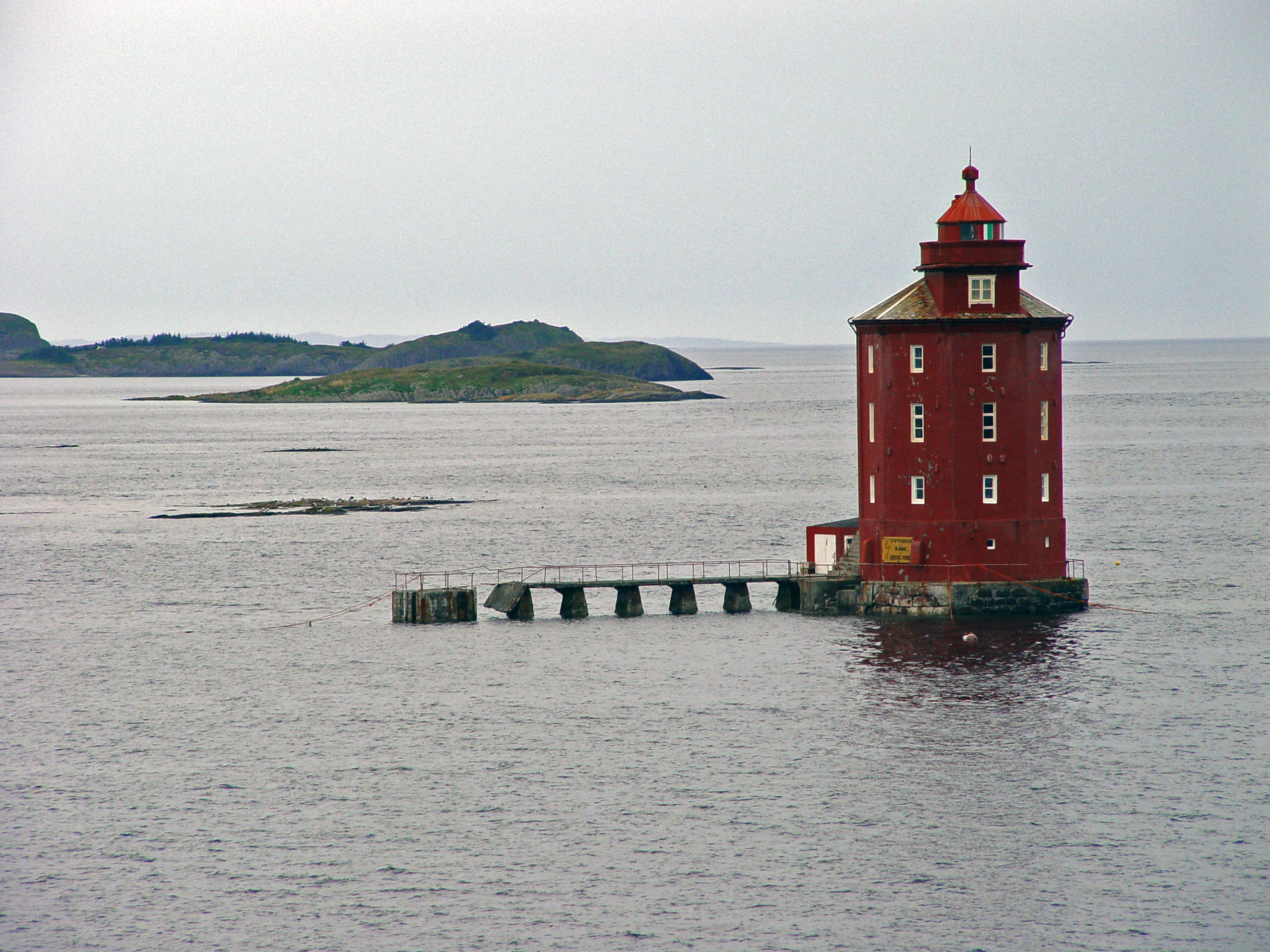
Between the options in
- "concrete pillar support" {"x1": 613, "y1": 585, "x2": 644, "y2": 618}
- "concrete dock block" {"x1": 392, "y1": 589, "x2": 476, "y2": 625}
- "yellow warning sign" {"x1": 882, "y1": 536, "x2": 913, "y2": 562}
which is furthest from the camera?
"concrete pillar support" {"x1": 613, "y1": 585, "x2": 644, "y2": 618}

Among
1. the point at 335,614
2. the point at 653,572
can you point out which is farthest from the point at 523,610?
the point at 653,572

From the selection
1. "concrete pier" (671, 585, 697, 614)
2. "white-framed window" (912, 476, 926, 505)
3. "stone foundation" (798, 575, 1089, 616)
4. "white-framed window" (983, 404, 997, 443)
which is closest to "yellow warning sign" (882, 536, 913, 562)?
"stone foundation" (798, 575, 1089, 616)

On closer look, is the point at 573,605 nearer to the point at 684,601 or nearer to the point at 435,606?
the point at 684,601

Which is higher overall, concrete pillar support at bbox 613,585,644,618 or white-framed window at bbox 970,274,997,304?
white-framed window at bbox 970,274,997,304

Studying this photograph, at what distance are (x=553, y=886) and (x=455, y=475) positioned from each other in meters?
114

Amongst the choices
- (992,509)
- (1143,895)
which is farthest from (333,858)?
(992,509)

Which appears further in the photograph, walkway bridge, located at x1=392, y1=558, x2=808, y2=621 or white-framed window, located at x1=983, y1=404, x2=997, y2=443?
walkway bridge, located at x1=392, y1=558, x2=808, y2=621

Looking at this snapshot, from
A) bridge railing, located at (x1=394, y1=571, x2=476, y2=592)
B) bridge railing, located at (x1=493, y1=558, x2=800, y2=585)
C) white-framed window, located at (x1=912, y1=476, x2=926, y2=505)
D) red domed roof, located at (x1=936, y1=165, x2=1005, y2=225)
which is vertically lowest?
bridge railing, located at (x1=394, y1=571, x2=476, y2=592)

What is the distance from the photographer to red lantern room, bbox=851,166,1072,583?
193ft

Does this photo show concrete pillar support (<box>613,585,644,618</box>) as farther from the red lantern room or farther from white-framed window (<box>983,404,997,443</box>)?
white-framed window (<box>983,404,997,443</box>)

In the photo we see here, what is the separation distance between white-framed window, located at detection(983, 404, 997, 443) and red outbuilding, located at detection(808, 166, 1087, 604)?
1.7 inches

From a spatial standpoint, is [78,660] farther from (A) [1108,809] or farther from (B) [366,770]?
(A) [1108,809]

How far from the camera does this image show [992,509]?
58.9 m

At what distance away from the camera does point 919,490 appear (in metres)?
59.4
